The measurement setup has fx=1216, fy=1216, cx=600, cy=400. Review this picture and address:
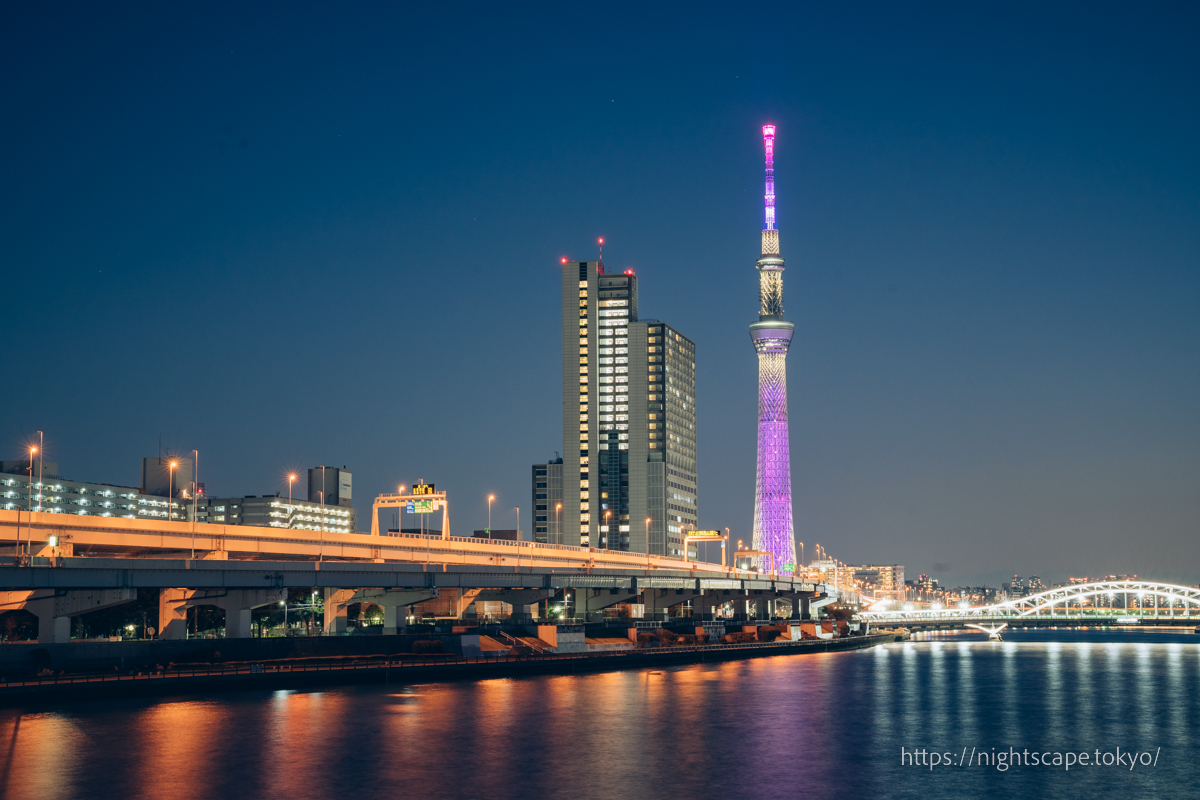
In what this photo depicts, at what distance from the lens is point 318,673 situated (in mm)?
79250

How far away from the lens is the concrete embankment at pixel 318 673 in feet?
217

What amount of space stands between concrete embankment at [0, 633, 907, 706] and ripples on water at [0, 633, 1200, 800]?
1786 millimetres

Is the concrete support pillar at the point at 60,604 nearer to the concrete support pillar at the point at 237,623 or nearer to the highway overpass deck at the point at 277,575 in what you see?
the highway overpass deck at the point at 277,575

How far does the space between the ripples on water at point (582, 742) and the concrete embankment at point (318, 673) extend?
1.79 meters

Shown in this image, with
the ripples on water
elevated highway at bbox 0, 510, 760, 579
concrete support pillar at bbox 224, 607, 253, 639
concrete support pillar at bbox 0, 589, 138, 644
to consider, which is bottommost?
the ripples on water

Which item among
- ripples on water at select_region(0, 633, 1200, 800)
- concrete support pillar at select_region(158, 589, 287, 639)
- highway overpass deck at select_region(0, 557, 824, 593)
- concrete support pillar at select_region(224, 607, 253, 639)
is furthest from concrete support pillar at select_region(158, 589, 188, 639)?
ripples on water at select_region(0, 633, 1200, 800)

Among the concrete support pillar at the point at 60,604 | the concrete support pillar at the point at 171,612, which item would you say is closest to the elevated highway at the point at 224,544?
the concrete support pillar at the point at 60,604

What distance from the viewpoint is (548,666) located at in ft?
319

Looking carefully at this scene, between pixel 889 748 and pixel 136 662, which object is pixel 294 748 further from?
pixel 889 748

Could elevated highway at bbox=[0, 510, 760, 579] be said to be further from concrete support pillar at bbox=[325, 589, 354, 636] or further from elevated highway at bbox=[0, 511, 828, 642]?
concrete support pillar at bbox=[325, 589, 354, 636]

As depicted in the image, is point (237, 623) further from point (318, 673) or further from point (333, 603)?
point (333, 603)

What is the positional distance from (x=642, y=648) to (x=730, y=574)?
48.6 metres

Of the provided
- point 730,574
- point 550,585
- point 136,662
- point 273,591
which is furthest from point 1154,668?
point 136,662

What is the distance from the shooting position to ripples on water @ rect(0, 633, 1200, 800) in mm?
48406
